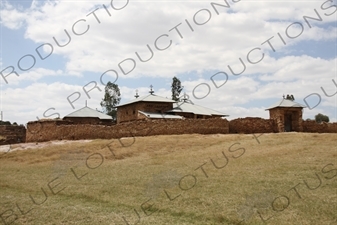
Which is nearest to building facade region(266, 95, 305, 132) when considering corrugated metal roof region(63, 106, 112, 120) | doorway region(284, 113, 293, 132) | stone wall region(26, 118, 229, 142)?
doorway region(284, 113, 293, 132)

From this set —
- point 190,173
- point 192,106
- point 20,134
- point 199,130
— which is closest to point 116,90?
point 192,106

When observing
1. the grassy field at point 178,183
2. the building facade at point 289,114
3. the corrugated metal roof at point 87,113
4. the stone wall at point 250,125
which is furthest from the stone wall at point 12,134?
the building facade at point 289,114

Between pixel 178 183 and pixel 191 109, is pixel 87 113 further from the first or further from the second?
pixel 178 183

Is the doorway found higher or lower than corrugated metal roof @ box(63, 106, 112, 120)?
lower

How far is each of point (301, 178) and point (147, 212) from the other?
5304 mm

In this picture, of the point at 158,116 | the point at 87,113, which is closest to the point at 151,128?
the point at 158,116

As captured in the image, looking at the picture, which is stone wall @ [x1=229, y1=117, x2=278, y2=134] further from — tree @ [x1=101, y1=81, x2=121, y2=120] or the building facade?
tree @ [x1=101, y1=81, x2=121, y2=120]

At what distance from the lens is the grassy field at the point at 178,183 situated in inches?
338

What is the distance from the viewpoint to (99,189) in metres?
11.2

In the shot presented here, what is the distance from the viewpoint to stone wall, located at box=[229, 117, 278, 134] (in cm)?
2344

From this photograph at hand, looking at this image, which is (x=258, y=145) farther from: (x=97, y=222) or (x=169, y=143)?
(x=97, y=222)

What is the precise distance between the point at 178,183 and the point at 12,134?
68.7ft

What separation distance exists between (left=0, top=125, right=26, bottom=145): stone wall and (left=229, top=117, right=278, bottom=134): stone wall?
16364 mm

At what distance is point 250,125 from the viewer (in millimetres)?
23500
